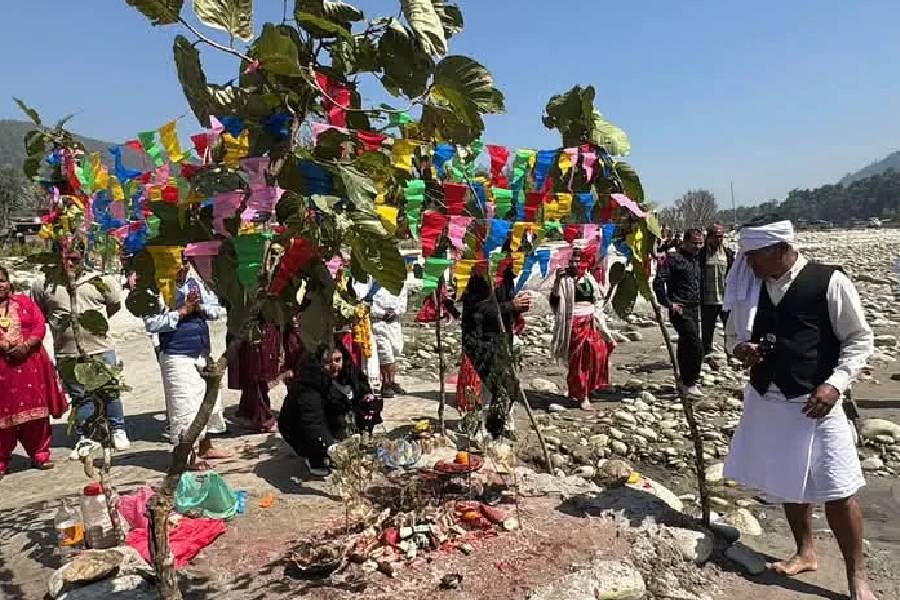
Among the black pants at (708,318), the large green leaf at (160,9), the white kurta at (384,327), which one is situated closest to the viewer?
the large green leaf at (160,9)

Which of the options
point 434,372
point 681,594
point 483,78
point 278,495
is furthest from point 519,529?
point 434,372

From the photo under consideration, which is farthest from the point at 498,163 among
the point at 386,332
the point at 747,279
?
the point at 386,332

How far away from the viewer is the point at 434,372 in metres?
9.74

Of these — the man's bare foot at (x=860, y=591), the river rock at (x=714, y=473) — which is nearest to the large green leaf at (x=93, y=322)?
the man's bare foot at (x=860, y=591)

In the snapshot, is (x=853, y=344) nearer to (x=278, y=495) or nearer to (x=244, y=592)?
(x=244, y=592)

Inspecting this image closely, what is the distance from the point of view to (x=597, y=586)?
3.23 m

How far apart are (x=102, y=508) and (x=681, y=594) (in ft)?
10.5

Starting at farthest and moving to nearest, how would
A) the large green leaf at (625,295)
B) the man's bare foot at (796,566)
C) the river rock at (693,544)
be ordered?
the large green leaf at (625,295) < the river rock at (693,544) < the man's bare foot at (796,566)

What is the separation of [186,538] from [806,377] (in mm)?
Answer: 3483

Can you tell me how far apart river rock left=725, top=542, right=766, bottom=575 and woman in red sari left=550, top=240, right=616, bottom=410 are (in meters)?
3.70

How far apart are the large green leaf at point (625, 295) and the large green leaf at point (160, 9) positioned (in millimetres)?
2926

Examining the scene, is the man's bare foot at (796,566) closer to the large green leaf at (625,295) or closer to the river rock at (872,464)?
the large green leaf at (625,295)

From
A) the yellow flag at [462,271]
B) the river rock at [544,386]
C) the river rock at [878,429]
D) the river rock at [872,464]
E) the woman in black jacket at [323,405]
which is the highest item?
the yellow flag at [462,271]

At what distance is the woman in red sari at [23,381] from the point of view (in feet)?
17.7
